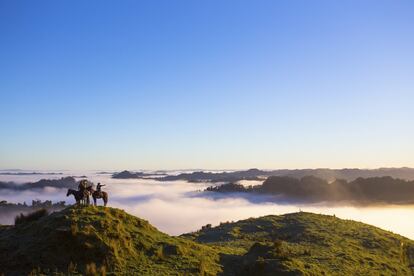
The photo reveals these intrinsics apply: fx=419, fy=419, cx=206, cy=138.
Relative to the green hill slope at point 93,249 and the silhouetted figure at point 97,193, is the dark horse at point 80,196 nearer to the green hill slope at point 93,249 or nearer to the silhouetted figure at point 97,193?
the silhouetted figure at point 97,193

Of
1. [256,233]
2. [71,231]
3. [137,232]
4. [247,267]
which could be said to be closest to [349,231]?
[256,233]

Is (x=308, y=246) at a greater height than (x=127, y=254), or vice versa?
(x=127, y=254)

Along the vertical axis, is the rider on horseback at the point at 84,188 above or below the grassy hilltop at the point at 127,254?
above

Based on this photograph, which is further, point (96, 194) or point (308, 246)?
point (308, 246)

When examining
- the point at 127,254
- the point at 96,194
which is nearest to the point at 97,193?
the point at 96,194

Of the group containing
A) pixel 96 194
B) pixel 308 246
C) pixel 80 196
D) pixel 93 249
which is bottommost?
pixel 308 246

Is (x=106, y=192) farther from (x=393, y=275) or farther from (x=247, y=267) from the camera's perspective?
(x=393, y=275)

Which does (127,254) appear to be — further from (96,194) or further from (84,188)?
(96,194)

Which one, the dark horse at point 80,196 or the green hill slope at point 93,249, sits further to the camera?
the dark horse at point 80,196

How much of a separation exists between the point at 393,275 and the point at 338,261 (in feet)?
22.5

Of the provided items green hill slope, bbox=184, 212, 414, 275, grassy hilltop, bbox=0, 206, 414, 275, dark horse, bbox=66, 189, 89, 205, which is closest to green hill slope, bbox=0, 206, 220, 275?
grassy hilltop, bbox=0, 206, 414, 275

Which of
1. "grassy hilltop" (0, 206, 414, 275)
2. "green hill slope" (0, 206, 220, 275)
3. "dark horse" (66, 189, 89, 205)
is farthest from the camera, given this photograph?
"dark horse" (66, 189, 89, 205)

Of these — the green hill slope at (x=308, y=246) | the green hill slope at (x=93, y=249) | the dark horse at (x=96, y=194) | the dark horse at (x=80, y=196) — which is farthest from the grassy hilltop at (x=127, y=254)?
the dark horse at (x=96, y=194)

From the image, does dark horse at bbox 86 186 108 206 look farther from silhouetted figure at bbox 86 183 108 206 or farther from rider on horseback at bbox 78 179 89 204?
rider on horseback at bbox 78 179 89 204
